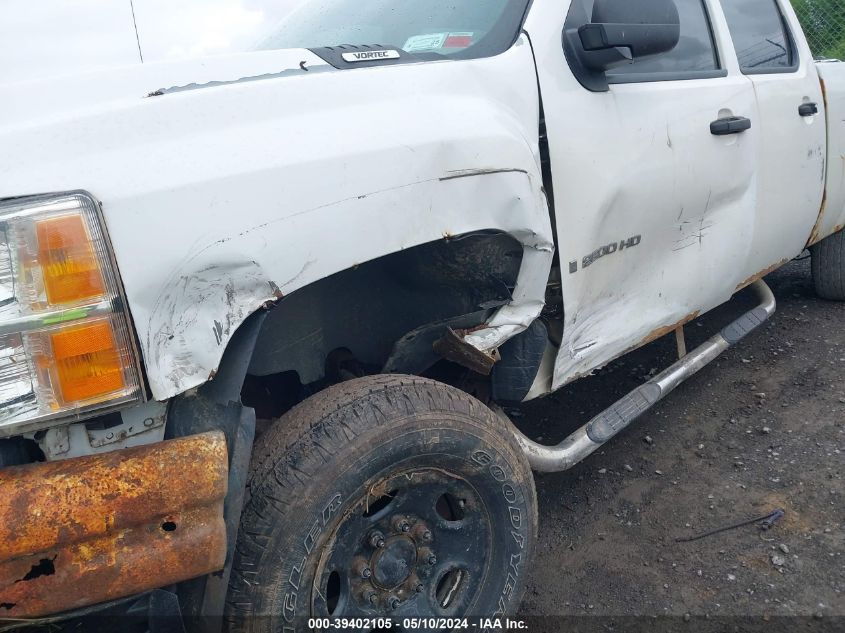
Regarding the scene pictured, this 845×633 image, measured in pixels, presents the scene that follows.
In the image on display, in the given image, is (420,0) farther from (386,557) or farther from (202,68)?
(386,557)

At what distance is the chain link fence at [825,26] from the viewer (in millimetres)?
8898

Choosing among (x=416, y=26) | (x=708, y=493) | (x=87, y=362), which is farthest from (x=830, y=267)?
(x=87, y=362)

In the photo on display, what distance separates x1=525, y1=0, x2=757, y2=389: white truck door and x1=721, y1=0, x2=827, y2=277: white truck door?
0.13 meters

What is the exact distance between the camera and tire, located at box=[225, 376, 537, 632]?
1500 mm

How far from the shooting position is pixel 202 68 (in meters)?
1.65

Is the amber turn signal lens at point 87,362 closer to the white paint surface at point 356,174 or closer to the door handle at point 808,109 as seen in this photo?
the white paint surface at point 356,174

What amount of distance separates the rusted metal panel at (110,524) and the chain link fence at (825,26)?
33.0 feet

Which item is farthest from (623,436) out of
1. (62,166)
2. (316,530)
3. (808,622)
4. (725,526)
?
(62,166)

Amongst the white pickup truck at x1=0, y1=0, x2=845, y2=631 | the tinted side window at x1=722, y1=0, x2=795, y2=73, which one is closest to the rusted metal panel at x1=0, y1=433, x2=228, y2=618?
the white pickup truck at x1=0, y1=0, x2=845, y2=631

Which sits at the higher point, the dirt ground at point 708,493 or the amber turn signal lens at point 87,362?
the amber turn signal lens at point 87,362

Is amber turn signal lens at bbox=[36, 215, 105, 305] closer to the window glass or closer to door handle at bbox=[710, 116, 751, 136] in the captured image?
the window glass

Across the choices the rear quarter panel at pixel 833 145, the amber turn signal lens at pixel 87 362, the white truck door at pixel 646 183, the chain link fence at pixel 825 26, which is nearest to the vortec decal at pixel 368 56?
the white truck door at pixel 646 183

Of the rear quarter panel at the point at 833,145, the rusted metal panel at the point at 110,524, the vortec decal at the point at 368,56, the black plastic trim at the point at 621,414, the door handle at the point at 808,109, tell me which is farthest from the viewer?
the rear quarter panel at the point at 833,145

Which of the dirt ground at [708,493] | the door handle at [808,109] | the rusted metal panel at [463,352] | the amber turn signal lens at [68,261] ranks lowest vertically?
the dirt ground at [708,493]
